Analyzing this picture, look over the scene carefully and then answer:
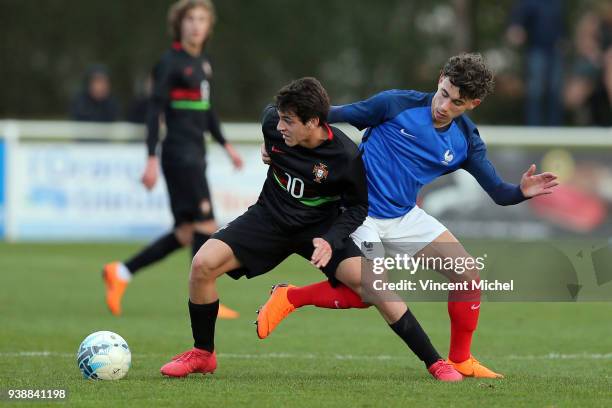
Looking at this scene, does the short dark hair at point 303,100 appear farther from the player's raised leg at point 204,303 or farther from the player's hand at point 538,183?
the player's hand at point 538,183

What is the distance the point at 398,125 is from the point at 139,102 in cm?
1196

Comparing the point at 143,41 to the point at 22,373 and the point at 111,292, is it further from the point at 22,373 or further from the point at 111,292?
the point at 22,373

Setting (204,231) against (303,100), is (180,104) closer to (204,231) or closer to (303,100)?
(204,231)

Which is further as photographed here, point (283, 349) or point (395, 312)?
point (283, 349)

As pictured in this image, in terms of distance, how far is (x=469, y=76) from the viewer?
6.82m

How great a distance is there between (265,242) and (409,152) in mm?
1047

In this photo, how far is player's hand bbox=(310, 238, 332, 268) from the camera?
251 inches

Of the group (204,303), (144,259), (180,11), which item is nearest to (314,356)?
(204,303)

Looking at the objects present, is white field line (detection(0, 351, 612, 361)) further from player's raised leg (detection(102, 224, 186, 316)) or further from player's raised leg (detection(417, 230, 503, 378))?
player's raised leg (detection(102, 224, 186, 316))

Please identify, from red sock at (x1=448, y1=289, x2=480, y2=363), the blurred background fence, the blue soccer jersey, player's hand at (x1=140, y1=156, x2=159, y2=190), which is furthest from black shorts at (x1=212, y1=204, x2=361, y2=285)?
the blurred background fence

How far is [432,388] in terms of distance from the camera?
649 centimetres

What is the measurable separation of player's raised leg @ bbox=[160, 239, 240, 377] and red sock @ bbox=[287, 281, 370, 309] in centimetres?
50

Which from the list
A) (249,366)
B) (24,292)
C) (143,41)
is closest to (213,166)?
(24,292)

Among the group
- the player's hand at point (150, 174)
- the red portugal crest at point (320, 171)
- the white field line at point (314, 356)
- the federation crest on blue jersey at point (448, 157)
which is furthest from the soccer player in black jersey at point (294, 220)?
the player's hand at point (150, 174)
